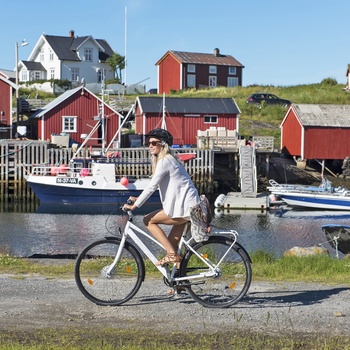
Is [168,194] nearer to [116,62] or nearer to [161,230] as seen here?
[161,230]

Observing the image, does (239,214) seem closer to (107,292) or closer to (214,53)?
(107,292)

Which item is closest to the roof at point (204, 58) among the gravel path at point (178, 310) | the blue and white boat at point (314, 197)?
the blue and white boat at point (314, 197)

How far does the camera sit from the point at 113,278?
25.8 ft

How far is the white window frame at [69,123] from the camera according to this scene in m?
45.3

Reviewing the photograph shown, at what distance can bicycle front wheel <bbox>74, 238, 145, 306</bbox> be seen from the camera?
24.9 feet

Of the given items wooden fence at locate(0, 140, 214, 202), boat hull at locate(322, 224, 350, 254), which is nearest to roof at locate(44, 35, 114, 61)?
wooden fence at locate(0, 140, 214, 202)

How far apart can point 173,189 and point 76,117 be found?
3871cm

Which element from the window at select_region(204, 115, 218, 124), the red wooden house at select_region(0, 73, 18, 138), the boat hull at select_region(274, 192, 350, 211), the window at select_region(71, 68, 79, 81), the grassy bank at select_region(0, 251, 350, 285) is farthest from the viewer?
the window at select_region(71, 68, 79, 81)

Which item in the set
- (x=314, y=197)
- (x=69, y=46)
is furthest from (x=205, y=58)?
(x=314, y=197)

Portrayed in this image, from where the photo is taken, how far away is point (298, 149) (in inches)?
1868

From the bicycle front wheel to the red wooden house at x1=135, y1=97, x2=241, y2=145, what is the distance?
38.8 m

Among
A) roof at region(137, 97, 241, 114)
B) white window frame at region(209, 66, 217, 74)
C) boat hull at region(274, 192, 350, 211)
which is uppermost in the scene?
white window frame at region(209, 66, 217, 74)

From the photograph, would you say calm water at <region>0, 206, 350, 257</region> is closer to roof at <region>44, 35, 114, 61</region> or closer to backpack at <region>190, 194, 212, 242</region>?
backpack at <region>190, 194, 212, 242</region>

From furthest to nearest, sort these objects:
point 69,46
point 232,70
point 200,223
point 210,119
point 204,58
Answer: point 232,70 < point 69,46 < point 204,58 < point 210,119 < point 200,223
